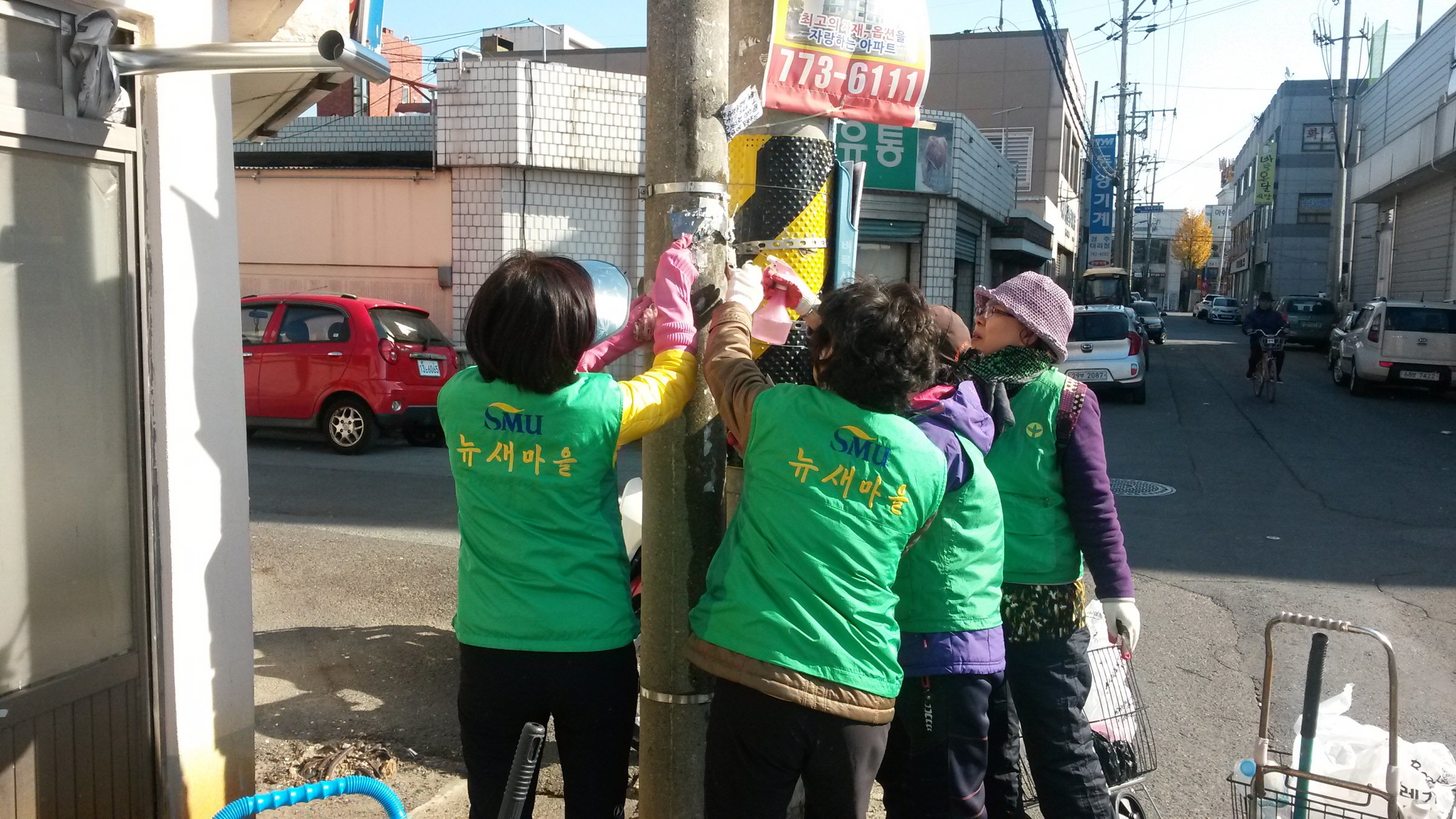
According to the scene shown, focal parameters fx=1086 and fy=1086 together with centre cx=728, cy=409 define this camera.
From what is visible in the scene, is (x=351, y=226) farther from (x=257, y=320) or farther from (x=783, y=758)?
(x=783, y=758)

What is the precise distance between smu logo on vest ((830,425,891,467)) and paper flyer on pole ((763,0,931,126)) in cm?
150

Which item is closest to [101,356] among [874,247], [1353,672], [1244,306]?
[1353,672]

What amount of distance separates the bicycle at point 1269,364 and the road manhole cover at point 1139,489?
8.02m

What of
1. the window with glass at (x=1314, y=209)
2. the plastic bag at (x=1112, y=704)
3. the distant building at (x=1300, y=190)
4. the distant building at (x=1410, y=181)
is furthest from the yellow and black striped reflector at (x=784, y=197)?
the window with glass at (x=1314, y=209)

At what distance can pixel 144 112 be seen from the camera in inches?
118

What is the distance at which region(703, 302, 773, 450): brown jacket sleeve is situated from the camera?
8.29 feet

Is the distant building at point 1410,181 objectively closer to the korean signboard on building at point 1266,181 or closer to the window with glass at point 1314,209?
the korean signboard on building at point 1266,181

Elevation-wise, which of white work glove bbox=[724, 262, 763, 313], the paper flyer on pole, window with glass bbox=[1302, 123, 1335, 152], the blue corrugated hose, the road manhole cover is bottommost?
the road manhole cover

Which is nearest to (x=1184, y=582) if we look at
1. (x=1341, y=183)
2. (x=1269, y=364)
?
(x=1269, y=364)

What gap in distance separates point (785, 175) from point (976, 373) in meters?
0.88

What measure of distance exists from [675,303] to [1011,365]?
42.7 inches

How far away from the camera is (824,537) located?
7.59ft

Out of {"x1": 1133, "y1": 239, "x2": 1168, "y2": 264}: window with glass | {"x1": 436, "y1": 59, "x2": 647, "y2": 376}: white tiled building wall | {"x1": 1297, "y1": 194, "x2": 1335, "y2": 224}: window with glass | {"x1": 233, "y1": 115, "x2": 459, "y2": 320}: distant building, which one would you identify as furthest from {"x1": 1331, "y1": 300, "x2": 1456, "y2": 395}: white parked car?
{"x1": 1133, "y1": 239, "x2": 1168, "y2": 264}: window with glass

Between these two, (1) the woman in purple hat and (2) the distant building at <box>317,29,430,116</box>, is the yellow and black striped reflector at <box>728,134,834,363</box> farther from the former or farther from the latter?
(2) the distant building at <box>317,29,430,116</box>
